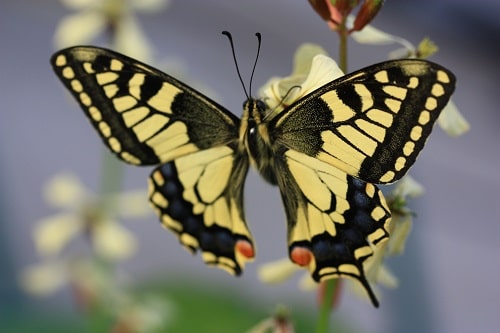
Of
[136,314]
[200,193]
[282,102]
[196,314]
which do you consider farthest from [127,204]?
[196,314]

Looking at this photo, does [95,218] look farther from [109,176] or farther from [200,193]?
[200,193]

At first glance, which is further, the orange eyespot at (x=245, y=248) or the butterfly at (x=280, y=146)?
the orange eyespot at (x=245, y=248)

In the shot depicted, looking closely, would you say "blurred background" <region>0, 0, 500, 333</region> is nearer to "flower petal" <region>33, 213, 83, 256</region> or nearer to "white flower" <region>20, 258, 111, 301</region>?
"white flower" <region>20, 258, 111, 301</region>

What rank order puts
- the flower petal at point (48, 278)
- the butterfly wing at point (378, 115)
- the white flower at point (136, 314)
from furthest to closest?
1. the flower petal at point (48, 278)
2. the white flower at point (136, 314)
3. the butterfly wing at point (378, 115)

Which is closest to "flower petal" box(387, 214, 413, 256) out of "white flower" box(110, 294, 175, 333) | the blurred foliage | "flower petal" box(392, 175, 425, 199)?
"flower petal" box(392, 175, 425, 199)

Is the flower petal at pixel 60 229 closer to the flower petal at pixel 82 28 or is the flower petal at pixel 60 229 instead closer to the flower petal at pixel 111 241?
the flower petal at pixel 111 241

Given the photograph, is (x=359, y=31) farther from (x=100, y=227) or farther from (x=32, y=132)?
(x=32, y=132)

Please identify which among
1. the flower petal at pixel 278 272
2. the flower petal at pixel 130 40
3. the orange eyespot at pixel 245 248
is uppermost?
the flower petal at pixel 130 40

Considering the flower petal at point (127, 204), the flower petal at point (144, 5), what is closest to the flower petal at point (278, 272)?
the flower petal at point (127, 204)
